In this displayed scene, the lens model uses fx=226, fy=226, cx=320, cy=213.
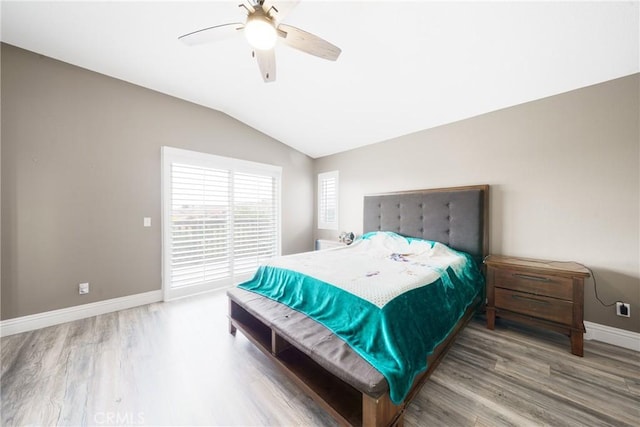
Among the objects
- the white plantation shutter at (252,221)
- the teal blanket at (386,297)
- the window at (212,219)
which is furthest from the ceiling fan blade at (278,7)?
the white plantation shutter at (252,221)

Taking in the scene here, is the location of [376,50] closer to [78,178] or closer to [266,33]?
[266,33]

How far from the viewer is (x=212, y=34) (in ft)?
5.14

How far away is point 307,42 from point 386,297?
1821mm

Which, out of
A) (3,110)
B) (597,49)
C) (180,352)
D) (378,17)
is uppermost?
(378,17)

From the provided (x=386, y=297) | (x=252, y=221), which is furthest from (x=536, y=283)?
(x=252, y=221)

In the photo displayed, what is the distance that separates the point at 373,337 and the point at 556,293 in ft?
6.11

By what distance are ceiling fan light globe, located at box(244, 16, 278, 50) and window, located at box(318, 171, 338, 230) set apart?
121 inches

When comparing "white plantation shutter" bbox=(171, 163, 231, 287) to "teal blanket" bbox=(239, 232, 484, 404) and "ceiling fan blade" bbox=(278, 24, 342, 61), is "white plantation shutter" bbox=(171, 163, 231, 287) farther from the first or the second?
"ceiling fan blade" bbox=(278, 24, 342, 61)

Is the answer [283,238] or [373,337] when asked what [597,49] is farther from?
[283,238]

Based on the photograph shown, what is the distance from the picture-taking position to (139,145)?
291 centimetres

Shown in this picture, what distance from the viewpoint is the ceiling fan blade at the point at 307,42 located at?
4.92ft

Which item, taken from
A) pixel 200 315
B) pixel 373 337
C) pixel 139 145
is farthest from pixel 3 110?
pixel 373 337

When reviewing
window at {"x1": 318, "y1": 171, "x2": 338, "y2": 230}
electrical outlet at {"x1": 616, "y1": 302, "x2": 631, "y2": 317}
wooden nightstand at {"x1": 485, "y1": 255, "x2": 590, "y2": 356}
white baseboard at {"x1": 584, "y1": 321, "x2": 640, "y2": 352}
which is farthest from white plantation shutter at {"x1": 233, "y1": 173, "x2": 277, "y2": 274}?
electrical outlet at {"x1": 616, "y1": 302, "x2": 631, "y2": 317}

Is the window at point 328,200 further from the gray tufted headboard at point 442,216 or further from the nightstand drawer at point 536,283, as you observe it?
the nightstand drawer at point 536,283
